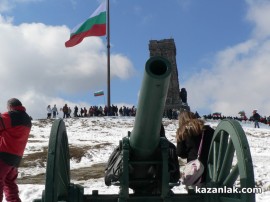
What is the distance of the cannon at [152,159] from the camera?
303 centimetres

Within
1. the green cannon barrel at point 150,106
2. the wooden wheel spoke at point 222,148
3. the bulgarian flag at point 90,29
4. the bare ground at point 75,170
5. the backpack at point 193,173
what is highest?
the bulgarian flag at point 90,29

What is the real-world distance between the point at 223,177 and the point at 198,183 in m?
0.41

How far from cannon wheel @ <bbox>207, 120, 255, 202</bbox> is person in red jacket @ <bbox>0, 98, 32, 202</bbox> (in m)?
2.23

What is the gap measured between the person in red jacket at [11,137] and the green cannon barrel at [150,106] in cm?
176

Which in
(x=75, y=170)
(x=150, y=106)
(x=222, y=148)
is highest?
(x=150, y=106)

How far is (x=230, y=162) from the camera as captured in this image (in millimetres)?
4016

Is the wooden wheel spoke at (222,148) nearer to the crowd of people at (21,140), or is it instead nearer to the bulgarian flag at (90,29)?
the crowd of people at (21,140)

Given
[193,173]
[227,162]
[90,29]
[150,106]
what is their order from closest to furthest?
[150,106] < [227,162] < [193,173] < [90,29]

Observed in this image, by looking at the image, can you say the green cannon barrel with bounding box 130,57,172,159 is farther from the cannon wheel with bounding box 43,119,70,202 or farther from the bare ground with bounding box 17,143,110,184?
the bare ground with bounding box 17,143,110,184

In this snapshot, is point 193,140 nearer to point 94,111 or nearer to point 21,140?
point 21,140

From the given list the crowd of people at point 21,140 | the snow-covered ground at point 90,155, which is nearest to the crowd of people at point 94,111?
the snow-covered ground at point 90,155

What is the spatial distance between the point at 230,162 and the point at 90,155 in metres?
10.0

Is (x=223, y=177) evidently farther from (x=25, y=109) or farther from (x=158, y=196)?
(x=25, y=109)

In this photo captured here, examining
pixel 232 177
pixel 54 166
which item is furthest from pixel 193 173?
pixel 54 166
